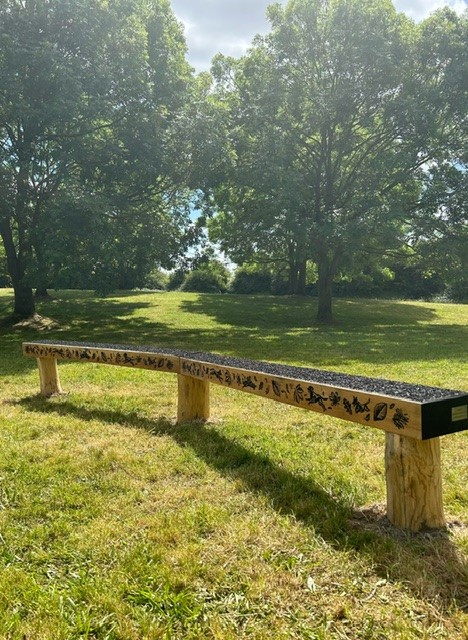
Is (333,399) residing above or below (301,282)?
below

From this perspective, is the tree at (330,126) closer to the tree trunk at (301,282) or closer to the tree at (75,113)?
the tree at (75,113)

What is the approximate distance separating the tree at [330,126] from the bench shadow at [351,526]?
11.0 meters

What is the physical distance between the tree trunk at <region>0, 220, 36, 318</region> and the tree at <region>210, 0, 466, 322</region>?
278 inches

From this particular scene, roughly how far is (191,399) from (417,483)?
2.65 m

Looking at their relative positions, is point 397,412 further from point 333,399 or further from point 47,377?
point 47,377

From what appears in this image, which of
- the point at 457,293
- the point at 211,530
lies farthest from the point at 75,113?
the point at 457,293

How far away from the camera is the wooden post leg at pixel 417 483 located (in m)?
2.55

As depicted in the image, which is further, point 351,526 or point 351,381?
point 351,381

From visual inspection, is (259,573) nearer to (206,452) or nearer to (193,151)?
(206,452)

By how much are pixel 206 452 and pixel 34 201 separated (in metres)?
11.0

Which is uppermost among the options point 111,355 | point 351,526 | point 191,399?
point 111,355

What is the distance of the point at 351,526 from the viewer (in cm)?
263

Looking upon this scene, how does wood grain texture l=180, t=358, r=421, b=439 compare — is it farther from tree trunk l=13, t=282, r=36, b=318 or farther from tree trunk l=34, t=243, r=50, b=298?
tree trunk l=13, t=282, r=36, b=318

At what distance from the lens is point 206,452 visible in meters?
3.83
